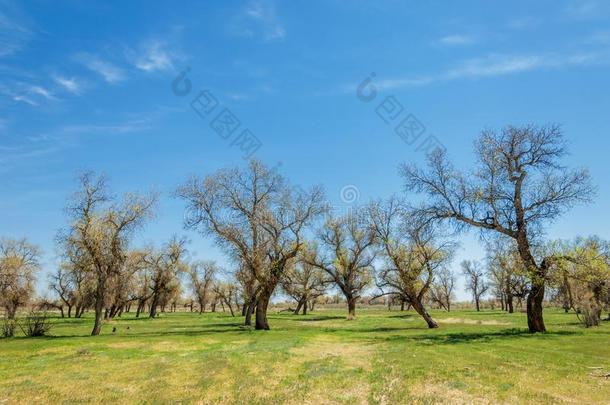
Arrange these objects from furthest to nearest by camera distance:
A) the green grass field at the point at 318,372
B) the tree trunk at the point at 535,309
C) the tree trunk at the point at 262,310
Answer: the tree trunk at the point at 262,310, the tree trunk at the point at 535,309, the green grass field at the point at 318,372

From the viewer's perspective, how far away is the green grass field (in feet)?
43.0

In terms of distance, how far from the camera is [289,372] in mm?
16969

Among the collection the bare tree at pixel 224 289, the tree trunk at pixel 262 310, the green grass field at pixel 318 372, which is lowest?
the green grass field at pixel 318 372

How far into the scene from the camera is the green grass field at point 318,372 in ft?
43.0

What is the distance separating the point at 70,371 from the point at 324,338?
56.2 feet

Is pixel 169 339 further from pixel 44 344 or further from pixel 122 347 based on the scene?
pixel 44 344

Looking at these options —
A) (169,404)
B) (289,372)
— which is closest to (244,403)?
(169,404)

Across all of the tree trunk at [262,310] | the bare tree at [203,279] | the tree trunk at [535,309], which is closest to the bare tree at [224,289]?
the bare tree at [203,279]

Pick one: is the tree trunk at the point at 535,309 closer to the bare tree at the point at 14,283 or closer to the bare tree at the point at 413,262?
the bare tree at the point at 413,262

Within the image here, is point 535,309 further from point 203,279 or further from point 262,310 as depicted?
point 203,279

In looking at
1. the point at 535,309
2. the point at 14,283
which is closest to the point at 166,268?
the point at 14,283

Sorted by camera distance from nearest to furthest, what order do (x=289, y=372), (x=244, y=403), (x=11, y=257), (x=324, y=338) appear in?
(x=244, y=403) → (x=289, y=372) → (x=324, y=338) → (x=11, y=257)

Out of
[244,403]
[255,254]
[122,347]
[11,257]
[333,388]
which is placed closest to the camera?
[244,403]

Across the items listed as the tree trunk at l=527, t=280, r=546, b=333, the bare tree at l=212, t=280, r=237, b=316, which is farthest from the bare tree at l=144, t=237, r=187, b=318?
the tree trunk at l=527, t=280, r=546, b=333
